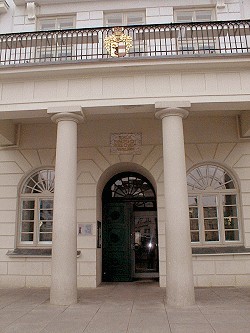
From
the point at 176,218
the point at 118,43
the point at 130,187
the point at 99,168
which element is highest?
the point at 118,43

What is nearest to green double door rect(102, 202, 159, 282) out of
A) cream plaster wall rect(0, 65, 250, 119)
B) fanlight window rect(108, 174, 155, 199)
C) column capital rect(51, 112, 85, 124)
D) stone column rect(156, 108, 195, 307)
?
fanlight window rect(108, 174, 155, 199)

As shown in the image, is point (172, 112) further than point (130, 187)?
No

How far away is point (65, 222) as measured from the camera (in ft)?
28.2

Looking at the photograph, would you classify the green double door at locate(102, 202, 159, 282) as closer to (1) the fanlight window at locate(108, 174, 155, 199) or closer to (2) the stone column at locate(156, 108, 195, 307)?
(1) the fanlight window at locate(108, 174, 155, 199)

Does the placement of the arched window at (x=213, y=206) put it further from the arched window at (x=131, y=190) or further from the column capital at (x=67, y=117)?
the column capital at (x=67, y=117)

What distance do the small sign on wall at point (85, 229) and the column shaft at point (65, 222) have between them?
2901mm

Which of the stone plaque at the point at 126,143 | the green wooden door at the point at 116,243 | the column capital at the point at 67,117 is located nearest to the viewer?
the column capital at the point at 67,117

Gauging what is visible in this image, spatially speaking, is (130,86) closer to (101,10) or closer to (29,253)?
(101,10)

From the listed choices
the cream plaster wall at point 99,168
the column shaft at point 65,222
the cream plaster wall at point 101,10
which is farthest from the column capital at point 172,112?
the cream plaster wall at point 101,10

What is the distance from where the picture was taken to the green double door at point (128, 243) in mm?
12711

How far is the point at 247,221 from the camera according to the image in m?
11.4

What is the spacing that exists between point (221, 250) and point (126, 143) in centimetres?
473

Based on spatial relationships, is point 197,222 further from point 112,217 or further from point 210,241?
point 112,217

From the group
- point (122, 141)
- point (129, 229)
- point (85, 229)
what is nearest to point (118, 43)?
point (122, 141)
